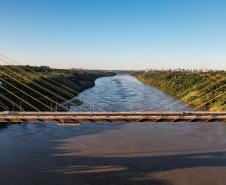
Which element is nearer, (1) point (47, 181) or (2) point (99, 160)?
(1) point (47, 181)

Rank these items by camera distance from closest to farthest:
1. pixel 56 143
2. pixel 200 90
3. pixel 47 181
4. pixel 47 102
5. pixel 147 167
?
pixel 47 181 → pixel 147 167 → pixel 56 143 → pixel 47 102 → pixel 200 90

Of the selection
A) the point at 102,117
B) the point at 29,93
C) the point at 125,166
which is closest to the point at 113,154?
the point at 125,166

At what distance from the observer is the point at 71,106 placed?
1642 inches

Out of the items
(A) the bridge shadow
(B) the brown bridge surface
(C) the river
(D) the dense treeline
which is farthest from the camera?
(D) the dense treeline

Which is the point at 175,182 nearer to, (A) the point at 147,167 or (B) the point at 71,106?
(A) the point at 147,167

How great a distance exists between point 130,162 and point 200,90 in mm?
31637

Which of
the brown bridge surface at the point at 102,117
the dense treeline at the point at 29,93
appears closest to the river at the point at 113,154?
the brown bridge surface at the point at 102,117

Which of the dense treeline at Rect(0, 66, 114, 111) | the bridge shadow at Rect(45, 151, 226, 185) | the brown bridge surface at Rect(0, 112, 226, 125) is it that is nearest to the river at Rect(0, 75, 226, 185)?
the bridge shadow at Rect(45, 151, 226, 185)

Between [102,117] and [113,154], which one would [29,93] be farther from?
[102,117]

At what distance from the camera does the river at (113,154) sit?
17078 millimetres

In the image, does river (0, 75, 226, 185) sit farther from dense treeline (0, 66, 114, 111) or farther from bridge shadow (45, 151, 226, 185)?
dense treeline (0, 66, 114, 111)

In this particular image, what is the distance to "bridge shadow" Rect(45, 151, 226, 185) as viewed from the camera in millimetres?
16734

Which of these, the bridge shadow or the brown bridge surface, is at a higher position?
the brown bridge surface

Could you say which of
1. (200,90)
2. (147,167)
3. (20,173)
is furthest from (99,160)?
(200,90)
